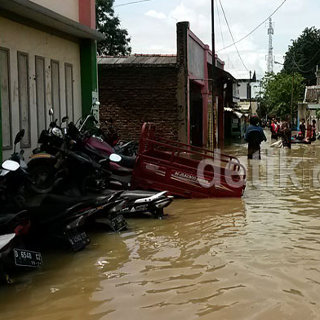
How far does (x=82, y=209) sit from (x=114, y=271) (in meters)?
0.99

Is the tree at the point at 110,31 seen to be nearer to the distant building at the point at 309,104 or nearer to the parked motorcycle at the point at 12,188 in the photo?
the distant building at the point at 309,104

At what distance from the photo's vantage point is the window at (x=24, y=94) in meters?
9.15

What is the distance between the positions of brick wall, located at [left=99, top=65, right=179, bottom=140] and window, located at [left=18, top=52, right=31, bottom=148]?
11.1m

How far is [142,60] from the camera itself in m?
20.9

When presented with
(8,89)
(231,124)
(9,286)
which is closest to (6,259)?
(9,286)

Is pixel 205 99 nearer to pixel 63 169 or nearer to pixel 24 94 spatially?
pixel 24 94

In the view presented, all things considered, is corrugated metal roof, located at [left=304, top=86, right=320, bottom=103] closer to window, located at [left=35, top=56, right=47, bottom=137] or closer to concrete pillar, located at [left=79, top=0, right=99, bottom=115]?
concrete pillar, located at [left=79, top=0, right=99, bottom=115]

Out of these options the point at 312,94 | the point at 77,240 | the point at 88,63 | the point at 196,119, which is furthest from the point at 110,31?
the point at 77,240

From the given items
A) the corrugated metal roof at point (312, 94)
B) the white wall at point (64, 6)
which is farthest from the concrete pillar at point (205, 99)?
the corrugated metal roof at point (312, 94)

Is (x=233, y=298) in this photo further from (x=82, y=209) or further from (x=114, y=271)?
(x=82, y=209)

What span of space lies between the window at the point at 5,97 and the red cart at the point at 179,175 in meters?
2.27

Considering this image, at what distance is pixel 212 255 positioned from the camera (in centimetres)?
572

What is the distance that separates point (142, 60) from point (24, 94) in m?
12.1

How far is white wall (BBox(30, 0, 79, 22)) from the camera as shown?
9.92 meters
